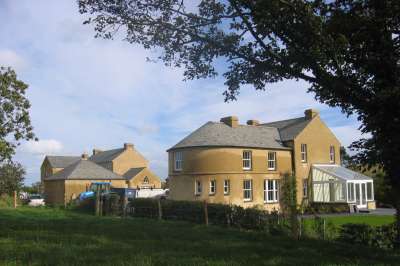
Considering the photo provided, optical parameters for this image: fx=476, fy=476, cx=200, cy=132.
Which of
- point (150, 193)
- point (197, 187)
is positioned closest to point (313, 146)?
point (197, 187)

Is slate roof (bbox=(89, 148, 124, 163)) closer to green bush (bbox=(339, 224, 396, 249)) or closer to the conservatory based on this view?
the conservatory

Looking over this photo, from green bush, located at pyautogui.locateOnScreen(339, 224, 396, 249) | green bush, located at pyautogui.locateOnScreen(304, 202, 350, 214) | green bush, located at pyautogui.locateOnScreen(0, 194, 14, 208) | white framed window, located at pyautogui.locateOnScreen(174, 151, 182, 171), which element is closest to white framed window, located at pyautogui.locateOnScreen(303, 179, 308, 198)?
green bush, located at pyautogui.locateOnScreen(304, 202, 350, 214)

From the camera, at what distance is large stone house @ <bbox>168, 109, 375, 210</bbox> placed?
41.4 m

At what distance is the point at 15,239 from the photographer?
51.3ft

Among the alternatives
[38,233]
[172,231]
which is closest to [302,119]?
[172,231]

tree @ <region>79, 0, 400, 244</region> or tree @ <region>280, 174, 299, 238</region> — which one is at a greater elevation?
tree @ <region>79, 0, 400, 244</region>

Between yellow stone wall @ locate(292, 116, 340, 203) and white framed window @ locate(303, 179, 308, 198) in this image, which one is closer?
yellow stone wall @ locate(292, 116, 340, 203)

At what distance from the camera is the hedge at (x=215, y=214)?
2169 cm

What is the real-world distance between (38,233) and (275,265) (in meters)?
9.56

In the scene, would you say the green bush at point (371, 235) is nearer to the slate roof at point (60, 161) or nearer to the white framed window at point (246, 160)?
the white framed window at point (246, 160)

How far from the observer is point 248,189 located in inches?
1682

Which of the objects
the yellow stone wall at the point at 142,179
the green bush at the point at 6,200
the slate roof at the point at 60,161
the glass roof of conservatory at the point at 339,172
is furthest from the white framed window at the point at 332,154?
the slate roof at the point at 60,161

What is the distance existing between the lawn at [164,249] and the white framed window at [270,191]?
83.5 feet

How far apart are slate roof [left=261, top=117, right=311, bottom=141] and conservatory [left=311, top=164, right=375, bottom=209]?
12.5ft
